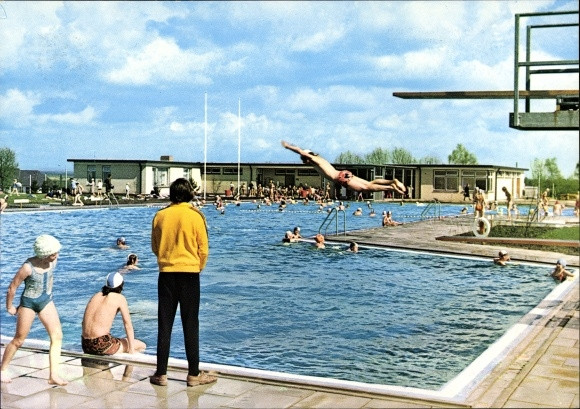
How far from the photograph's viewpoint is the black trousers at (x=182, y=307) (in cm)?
420

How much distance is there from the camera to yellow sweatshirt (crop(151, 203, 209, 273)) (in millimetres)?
4156

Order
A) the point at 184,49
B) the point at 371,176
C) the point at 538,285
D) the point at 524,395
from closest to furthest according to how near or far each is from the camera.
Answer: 1. the point at 371,176
2. the point at 524,395
3. the point at 184,49
4. the point at 538,285

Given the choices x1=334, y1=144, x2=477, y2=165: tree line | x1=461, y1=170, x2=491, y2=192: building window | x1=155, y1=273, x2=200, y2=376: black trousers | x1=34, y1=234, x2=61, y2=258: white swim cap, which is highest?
x1=334, y1=144, x2=477, y2=165: tree line

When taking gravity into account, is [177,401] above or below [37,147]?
below

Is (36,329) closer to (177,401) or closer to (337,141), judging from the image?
(177,401)

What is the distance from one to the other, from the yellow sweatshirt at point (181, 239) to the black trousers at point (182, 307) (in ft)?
0.21

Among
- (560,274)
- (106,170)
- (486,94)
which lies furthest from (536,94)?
(106,170)

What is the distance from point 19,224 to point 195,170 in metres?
12.2

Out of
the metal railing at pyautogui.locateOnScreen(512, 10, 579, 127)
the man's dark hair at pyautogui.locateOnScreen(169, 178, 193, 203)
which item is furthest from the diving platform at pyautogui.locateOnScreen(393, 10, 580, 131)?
the man's dark hair at pyautogui.locateOnScreen(169, 178, 193, 203)

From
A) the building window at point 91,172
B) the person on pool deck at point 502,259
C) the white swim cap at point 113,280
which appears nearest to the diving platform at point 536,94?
the white swim cap at point 113,280

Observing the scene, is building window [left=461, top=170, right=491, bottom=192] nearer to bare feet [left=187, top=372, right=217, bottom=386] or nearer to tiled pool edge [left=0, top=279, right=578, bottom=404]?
tiled pool edge [left=0, top=279, right=578, bottom=404]

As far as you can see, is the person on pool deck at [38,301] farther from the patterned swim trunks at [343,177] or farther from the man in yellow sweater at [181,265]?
the patterned swim trunks at [343,177]

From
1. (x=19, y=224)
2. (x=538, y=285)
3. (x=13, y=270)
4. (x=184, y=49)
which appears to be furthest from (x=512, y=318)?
(x=19, y=224)

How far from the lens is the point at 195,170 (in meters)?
39.1
